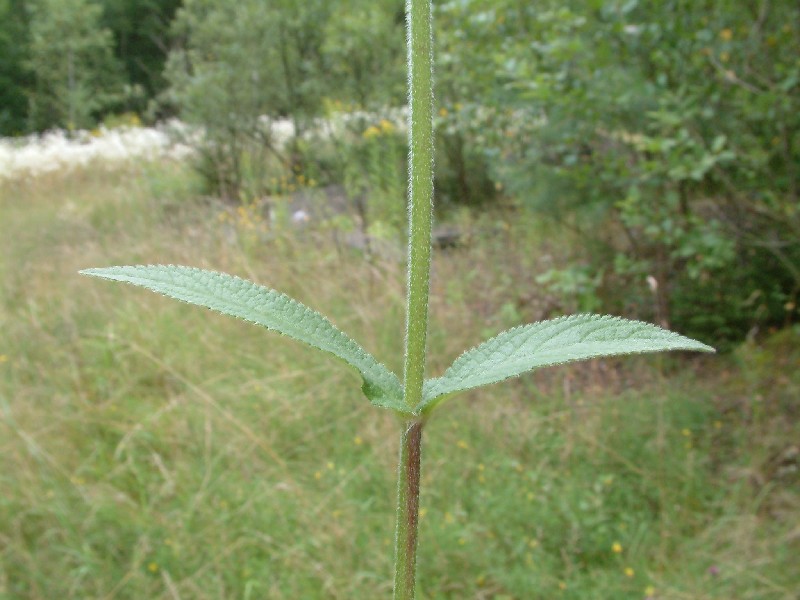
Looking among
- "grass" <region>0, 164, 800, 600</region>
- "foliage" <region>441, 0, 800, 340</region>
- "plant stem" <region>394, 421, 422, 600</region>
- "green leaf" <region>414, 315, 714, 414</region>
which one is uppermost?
"green leaf" <region>414, 315, 714, 414</region>

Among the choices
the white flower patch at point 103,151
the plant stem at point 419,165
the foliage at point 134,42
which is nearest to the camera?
the plant stem at point 419,165

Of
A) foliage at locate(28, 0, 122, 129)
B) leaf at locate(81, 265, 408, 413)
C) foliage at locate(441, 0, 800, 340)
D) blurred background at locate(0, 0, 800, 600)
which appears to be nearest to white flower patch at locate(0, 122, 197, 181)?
blurred background at locate(0, 0, 800, 600)

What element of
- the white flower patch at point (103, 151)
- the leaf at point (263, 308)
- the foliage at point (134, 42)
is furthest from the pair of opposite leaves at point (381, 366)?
the foliage at point (134, 42)

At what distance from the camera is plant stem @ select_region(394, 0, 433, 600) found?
0.35 meters

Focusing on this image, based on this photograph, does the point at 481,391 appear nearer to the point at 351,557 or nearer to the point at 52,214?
the point at 351,557

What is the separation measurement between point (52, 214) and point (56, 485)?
4.38 meters

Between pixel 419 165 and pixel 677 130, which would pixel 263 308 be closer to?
pixel 419 165

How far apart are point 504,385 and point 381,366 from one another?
2.53 m

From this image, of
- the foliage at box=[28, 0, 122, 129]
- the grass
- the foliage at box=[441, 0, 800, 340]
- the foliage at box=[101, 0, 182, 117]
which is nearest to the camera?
the grass

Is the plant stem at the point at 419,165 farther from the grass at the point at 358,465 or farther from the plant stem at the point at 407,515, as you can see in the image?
the grass at the point at 358,465

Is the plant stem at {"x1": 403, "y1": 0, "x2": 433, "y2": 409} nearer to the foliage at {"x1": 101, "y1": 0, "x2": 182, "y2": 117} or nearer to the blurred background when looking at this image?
the blurred background

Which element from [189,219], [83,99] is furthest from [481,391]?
[83,99]

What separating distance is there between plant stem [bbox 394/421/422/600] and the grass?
1.66 metres

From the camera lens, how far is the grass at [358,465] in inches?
80.8
